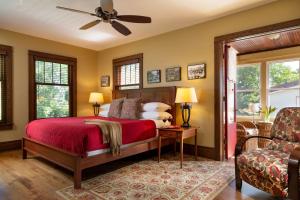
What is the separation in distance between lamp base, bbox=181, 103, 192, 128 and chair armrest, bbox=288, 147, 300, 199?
6.39ft

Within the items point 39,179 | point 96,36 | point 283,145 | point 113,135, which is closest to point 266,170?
point 283,145

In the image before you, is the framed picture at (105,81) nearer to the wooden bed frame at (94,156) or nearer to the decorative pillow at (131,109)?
the wooden bed frame at (94,156)

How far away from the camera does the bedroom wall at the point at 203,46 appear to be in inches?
123

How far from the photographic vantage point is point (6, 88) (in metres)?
4.36

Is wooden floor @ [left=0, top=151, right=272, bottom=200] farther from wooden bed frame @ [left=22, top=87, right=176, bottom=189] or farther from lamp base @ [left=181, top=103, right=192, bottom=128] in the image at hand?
lamp base @ [left=181, top=103, right=192, bottom=128]

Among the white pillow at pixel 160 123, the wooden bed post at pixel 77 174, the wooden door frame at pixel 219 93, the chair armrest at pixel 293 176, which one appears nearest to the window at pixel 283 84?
the wooden door frame at pixel 219 93

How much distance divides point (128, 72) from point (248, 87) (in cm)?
346

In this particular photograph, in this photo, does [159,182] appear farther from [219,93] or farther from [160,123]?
[219,93]

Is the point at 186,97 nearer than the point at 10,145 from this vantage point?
Yes

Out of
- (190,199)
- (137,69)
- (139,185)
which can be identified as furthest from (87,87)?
(190,199)

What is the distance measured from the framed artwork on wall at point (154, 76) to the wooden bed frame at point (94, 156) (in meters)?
0.24

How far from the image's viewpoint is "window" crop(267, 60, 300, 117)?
5.13 metres

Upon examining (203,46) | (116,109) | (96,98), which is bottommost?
(116,109)

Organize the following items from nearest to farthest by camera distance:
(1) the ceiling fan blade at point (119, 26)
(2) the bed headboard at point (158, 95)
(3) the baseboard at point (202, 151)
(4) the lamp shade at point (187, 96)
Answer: (1) the ceiling fan blade at point (119, 26), (4) the lamp shade at point (187, 96), (3) the baseboard at point (202, 151), (2) the bed headboard at point (158, 95)
